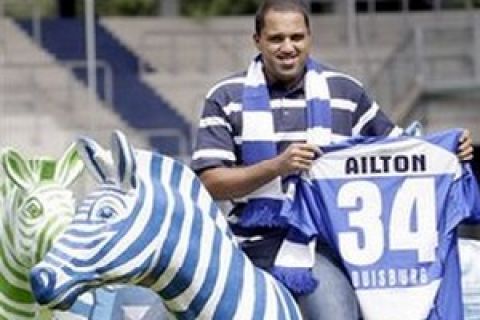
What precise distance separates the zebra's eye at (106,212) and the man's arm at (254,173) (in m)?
0.55

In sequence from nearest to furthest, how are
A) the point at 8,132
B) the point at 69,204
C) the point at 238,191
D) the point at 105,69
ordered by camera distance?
the point at 238,191
the point at 69,204
the point at 8,132
the point at 105,69

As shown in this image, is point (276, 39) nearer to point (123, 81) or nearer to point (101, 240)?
point (101, 240)

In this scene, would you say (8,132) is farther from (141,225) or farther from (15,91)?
(141,225)

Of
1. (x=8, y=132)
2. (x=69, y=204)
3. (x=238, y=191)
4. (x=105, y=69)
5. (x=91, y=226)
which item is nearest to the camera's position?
(x=91, y=226)

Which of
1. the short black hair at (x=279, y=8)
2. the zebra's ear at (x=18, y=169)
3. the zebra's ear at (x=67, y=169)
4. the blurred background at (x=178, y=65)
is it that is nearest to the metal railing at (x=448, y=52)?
the blurred background at (x=178, y=65)

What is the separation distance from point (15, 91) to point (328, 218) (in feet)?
46.4

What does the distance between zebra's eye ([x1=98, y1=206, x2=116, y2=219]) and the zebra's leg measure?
0.74 meters

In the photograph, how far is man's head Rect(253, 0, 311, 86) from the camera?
5.35 m

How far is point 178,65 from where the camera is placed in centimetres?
2033

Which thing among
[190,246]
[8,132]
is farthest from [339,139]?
[8,132]

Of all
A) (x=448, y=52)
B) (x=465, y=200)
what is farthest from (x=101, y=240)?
(x=448, y=52)

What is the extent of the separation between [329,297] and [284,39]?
730 millimetres

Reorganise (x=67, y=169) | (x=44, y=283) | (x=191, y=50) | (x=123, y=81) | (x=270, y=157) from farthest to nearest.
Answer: (x=191, y=50) → (x=123, y=81) → (x=67, y=169) → (x=270, y=157) → (x=44, y=283)

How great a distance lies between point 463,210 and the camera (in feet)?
17.9
